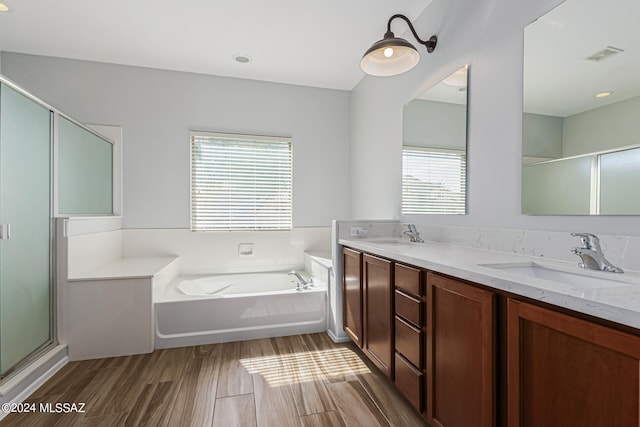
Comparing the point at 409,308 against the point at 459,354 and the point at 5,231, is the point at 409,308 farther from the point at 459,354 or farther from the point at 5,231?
the point at 5,231

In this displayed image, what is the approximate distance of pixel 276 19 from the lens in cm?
243

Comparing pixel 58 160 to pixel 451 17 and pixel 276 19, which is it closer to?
pixel 276 19

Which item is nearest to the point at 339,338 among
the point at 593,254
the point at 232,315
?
the point at 232,315

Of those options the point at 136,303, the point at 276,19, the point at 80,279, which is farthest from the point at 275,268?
the point at 276,19

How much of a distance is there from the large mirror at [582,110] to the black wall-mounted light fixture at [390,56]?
593 mm

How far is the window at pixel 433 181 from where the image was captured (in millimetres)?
1982

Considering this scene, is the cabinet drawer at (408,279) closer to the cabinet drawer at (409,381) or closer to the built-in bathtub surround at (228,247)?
the cabinet drawer at (409,381)

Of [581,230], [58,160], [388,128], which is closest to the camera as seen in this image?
[581,230]

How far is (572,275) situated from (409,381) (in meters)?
0.88

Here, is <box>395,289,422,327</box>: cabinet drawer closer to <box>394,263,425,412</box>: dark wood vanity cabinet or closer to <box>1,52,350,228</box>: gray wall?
<box>394,263,425,412</box>: dark wood vanity cabinet

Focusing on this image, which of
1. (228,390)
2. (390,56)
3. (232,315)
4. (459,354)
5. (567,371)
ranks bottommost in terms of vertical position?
(228,390)

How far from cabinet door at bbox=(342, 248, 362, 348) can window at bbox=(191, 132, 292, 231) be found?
1.40 meters

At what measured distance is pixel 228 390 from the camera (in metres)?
1.85

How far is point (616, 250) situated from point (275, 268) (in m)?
3.01
